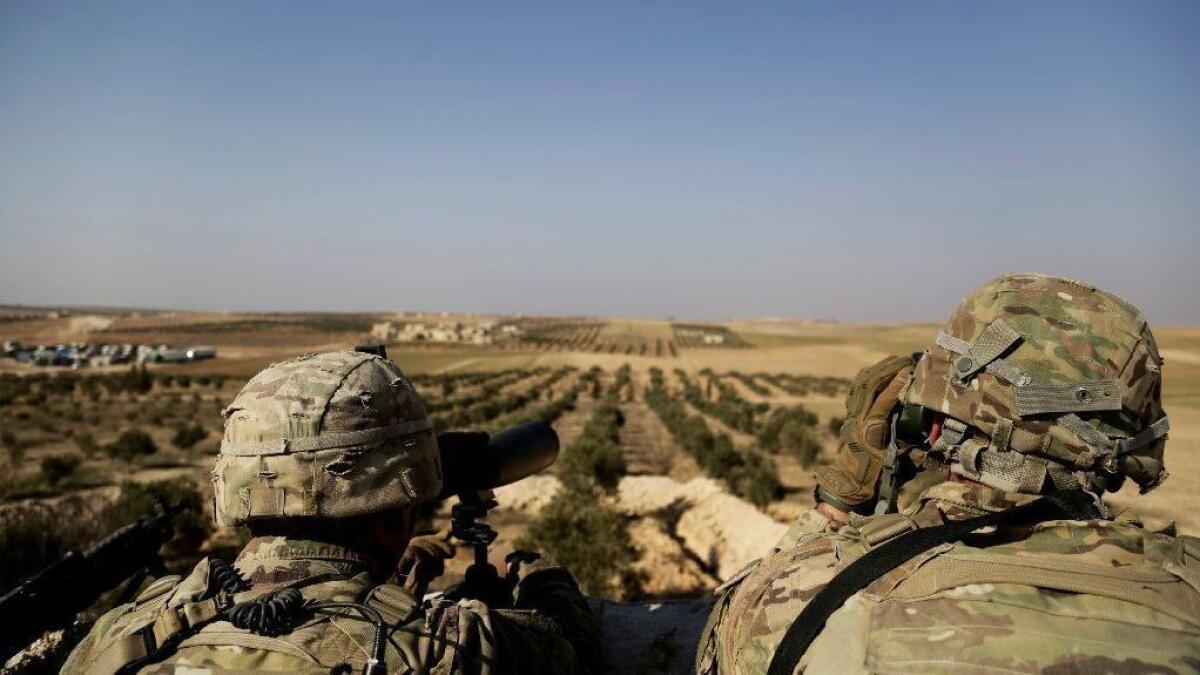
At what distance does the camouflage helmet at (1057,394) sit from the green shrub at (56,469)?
1669 centimetres

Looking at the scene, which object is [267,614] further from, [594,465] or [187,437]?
[187,437]

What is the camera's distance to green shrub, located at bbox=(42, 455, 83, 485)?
13159mm

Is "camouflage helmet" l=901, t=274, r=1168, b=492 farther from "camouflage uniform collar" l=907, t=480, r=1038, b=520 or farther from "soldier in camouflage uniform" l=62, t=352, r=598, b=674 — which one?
"soldier in camouflage uniform" l=62, t=352, r=598, b=674

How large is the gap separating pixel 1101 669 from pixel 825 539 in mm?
755

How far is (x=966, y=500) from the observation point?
76.2 inches

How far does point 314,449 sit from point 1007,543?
6.27 ft

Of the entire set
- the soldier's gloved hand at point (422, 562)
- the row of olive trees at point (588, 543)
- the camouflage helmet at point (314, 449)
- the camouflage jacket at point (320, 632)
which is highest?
the camouflage helmet at point (314, 449)

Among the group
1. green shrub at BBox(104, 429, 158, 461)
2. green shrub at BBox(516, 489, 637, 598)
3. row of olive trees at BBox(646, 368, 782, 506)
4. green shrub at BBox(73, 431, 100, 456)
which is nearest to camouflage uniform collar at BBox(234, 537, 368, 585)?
green shrub at BBox(516, 489, 637, 598)

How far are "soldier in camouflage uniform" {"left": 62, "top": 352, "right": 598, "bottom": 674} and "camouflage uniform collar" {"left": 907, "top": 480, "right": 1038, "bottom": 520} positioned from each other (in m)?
1.29

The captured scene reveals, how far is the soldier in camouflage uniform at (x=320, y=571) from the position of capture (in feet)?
5.08

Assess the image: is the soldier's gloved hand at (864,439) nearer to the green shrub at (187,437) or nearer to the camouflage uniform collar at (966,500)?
the camouflage uniform collar at (966,500)

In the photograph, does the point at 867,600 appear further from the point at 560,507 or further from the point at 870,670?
the point at 560,507

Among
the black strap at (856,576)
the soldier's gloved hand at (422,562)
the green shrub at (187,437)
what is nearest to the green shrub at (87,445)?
the green shrub at (187,437)

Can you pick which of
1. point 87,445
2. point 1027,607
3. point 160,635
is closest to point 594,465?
point 160,635
